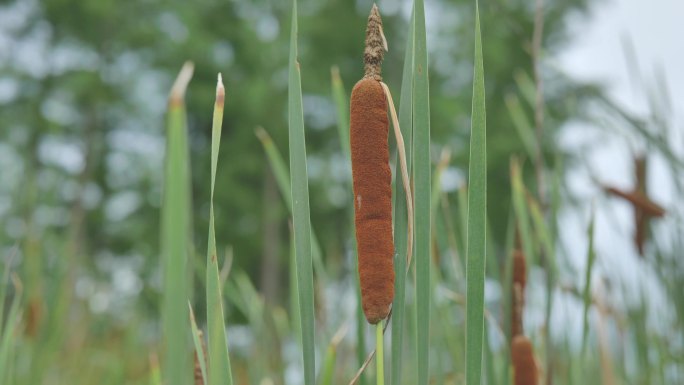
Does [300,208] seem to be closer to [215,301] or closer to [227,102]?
[215,301]

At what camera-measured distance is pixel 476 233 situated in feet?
1.67

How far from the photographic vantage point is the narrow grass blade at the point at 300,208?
1.66 ft

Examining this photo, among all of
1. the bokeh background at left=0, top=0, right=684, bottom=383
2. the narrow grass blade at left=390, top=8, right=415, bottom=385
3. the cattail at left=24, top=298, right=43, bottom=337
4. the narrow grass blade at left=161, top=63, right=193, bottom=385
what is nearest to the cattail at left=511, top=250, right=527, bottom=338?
the narrow grass blade at left=390, top=8, right=415, bottom=385

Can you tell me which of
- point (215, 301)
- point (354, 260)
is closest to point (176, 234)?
point (215, 301)

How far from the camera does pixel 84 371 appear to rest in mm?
2797

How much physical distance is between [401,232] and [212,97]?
37.4 ft

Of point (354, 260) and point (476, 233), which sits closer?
point (476, 233)

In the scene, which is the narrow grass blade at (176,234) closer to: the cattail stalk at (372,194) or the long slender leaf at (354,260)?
the cattail stalk at (372,194)

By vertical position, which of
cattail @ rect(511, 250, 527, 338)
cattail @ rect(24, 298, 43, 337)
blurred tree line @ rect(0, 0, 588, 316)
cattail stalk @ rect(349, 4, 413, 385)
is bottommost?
cattail @ rect(24, 298, 43, 337)

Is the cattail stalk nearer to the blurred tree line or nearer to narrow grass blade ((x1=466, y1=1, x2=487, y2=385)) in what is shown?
narrow grass blade ((x1=466, y1=1, x2=487, y2=385))

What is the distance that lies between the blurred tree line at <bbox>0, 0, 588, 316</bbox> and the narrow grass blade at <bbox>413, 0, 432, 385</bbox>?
957cm

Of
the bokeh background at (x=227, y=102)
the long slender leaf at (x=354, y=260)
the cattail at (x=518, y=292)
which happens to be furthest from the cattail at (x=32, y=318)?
the bokeh background at (x=227, y=102)

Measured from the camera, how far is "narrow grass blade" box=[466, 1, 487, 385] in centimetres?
50

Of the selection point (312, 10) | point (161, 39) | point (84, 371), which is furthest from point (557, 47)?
point (84, 371)
